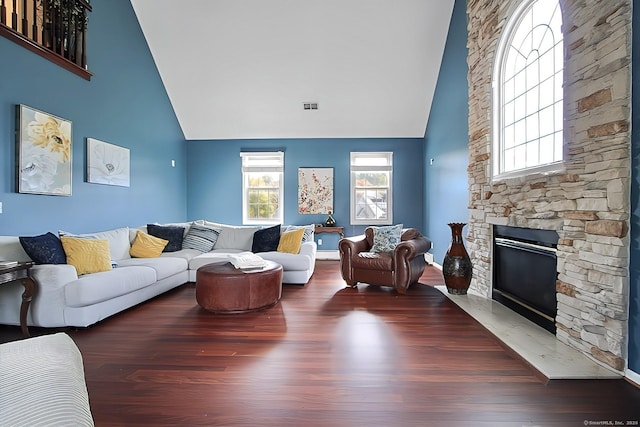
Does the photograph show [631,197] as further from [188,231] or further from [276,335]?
[188,231]

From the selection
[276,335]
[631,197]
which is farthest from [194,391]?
[631,197]

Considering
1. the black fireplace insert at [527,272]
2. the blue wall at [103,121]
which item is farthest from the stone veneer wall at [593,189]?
the blue wall at [103,121]

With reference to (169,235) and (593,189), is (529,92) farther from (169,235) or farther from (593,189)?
(169,235)

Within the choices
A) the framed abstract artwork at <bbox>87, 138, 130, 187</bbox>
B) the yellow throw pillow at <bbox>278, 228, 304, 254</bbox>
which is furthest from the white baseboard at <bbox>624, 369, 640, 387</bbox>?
the framed abstract artwork at <bbox>87, 138, 130, 187</bbox>

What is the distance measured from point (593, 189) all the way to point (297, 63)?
15.5ft

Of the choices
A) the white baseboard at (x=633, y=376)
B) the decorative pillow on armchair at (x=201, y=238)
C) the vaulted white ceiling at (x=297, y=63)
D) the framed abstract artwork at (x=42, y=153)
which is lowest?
the white baseboard at (x=633, y=376)

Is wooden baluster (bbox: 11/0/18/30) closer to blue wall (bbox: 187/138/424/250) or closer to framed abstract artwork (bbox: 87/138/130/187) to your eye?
framed abstract artwork (bbox: 87/138/130/187)

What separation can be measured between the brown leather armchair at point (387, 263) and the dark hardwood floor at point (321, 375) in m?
0.75

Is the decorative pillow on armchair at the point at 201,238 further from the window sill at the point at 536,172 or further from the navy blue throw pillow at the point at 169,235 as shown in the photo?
the window sill at the point at 536,172

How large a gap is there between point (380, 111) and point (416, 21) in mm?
1706

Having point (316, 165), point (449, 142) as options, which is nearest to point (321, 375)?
point (449, 142)

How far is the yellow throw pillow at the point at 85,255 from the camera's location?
3.19 metres

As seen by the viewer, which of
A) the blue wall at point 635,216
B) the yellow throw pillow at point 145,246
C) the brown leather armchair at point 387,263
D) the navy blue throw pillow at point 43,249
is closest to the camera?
the blue wall at point 635,216

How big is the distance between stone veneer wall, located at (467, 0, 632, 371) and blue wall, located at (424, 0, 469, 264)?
1.82m
